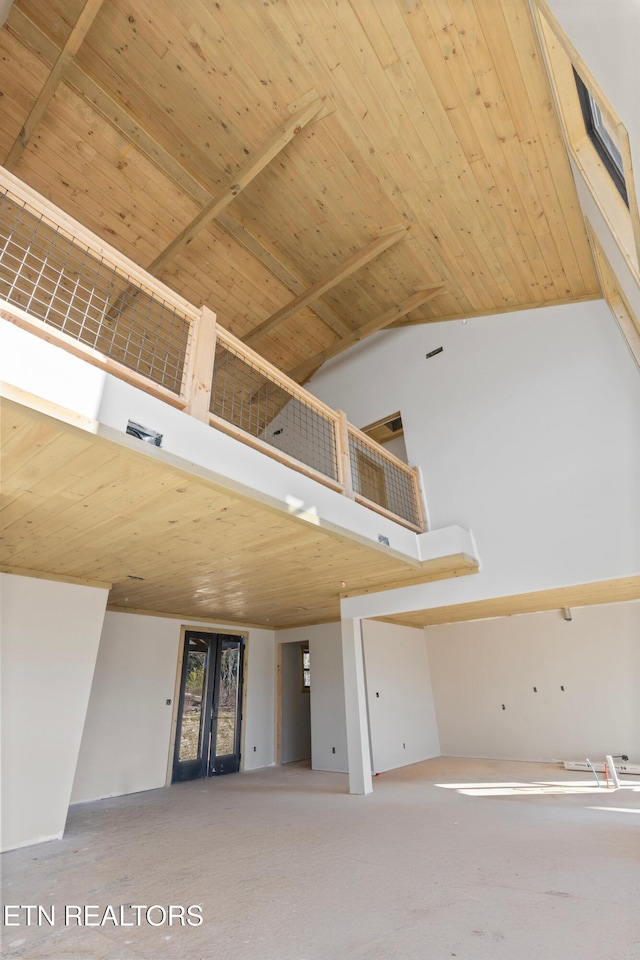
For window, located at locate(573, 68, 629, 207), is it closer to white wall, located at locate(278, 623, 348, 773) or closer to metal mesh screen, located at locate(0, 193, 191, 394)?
metal mesh screen, located at locate(0, 193, 191, 394)

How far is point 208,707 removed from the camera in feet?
22.4

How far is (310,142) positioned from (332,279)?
1.55 m

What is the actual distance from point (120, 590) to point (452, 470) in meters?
4.09

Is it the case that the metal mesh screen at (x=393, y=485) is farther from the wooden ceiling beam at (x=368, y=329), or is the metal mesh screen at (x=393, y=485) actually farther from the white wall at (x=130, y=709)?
the white wall at (x=130, y=709)

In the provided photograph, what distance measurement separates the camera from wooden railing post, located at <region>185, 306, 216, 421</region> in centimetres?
292

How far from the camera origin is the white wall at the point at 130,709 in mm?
5547

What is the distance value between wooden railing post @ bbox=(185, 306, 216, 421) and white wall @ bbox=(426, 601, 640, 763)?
21.4 ft

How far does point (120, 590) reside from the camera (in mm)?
5258

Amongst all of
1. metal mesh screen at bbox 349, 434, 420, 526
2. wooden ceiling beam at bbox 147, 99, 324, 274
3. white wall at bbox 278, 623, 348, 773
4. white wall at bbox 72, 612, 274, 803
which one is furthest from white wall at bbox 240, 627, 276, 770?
wooden ceiling beam at bbox 147, 99, 324, 274

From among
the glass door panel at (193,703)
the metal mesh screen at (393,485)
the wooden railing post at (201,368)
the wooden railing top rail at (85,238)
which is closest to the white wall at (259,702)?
the glass door panel at (193,703)

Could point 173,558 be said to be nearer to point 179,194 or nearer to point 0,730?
point 0,730

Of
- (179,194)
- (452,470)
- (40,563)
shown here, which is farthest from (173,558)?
(179,194)

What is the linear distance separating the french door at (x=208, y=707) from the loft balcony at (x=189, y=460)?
2.04ft

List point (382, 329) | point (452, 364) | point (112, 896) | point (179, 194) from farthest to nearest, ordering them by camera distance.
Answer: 1. point (382, 329)
2. point (452, 364)
3. point (179, 194)
4. point (112, 896)
